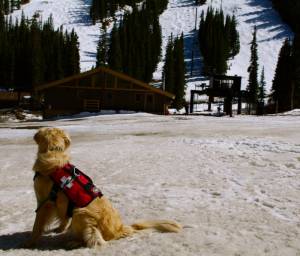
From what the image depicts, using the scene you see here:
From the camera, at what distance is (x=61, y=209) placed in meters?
5.31

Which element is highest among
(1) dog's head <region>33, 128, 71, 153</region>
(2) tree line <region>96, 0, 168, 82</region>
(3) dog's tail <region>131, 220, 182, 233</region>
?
(2) tree line <region>96, 0, 168, 82</region>

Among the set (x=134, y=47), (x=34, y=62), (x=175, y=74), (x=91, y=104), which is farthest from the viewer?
(x=134, y=47)

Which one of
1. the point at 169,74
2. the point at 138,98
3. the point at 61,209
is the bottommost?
the point at 61,209

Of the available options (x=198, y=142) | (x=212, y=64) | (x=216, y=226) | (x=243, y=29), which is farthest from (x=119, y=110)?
(x=243, y=29)

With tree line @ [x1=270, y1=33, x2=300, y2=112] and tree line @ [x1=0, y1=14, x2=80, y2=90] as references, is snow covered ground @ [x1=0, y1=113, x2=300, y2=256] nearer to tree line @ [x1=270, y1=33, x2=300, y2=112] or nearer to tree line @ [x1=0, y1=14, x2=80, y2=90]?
tree line @ [x1=270, y1=33, x2=300, y2=112]

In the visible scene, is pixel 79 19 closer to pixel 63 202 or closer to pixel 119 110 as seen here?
pixel 119 110

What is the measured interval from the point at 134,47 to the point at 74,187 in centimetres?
8995

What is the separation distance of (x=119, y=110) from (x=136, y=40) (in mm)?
57718

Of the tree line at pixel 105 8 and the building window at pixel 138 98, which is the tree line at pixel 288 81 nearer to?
the building window at pixel 138 98

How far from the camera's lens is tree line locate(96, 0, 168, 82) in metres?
86.1

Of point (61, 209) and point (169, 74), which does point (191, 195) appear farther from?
point (169, 74)

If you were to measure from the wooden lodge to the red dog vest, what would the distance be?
4027cm

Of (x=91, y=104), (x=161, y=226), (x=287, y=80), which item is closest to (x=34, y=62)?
(x=91, y=104)

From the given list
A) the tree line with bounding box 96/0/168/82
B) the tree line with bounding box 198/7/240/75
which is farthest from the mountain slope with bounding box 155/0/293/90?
the tree line with bounding box 96/0/168/82
